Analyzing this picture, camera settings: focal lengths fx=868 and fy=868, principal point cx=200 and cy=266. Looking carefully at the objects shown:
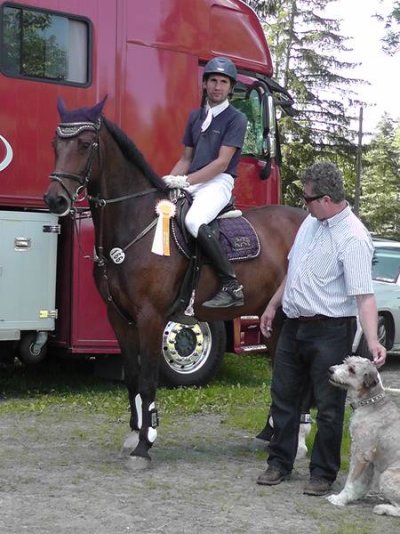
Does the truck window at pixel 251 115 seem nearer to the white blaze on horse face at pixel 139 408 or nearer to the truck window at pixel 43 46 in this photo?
the truck window at pixel 43 46

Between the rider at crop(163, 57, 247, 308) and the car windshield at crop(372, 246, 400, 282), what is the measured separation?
7.75m

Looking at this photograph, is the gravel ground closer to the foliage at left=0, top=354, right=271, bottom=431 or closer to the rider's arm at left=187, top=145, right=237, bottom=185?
the foliage at left=0, top=354, right=271, bottom=431

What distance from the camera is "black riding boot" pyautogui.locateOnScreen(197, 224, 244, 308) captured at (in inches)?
270

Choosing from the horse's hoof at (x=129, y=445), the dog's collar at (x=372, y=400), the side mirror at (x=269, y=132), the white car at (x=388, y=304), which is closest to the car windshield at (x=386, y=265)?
the white car at (x=388, y=304)

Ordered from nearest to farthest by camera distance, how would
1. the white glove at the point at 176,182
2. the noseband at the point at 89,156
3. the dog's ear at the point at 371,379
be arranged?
the dog's ear at the point at 371,379
the noseband at the point at 89,156
the white glove at the point at 176,182

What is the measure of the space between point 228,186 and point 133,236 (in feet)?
3.21

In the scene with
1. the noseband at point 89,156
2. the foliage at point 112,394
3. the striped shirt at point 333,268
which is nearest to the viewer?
the striped shirt at point 333,268

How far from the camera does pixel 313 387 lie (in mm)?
5926

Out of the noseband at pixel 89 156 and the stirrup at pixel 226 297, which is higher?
the noseband at pixel 89 156

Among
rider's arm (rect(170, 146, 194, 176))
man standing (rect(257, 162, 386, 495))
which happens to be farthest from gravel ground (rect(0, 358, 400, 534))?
rider's arm (rect(170, 146, 194, 176))

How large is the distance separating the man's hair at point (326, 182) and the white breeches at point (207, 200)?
136 cm

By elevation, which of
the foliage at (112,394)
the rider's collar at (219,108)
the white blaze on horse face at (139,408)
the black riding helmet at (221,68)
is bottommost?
the foliage at (112,394)

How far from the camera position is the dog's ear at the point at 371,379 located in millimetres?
5359

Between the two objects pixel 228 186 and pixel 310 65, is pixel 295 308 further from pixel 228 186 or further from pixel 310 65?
pixel 310 65
